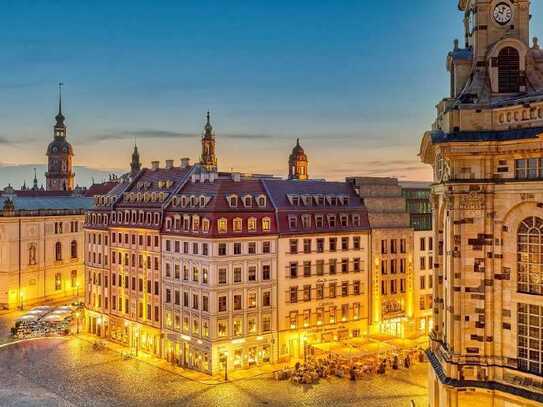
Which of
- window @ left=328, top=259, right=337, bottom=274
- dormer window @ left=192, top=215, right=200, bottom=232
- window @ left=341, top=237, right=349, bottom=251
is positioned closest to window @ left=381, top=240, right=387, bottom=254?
window @ left=341, top=237, right=349, bottom=251

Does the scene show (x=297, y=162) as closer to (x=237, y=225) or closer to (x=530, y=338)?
(x=237, y=225)

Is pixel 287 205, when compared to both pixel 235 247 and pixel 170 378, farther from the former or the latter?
pixel 170 378

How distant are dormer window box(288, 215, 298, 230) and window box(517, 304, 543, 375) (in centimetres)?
4682

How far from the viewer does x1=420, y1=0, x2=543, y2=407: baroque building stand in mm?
34875

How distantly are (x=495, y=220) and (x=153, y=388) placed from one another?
146 feet

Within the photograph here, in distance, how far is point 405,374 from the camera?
72375 millimetres

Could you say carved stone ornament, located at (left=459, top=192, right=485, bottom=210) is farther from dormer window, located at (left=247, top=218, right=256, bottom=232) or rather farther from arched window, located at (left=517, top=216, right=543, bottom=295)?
dormer window, located at (left=247, top=218, right=256, bottom=232)

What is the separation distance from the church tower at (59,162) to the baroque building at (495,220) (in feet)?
576

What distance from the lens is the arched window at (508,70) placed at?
3844 cm

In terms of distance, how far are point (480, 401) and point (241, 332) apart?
42.2m

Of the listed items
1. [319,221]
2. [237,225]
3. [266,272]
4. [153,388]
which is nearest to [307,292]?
[266,272]

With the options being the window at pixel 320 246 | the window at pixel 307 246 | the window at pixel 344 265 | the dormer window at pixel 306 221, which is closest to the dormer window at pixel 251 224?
the dormer window at pixel 306 221

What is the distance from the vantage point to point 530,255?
35.1 m

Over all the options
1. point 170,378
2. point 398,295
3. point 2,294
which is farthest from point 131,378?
point 2,294
